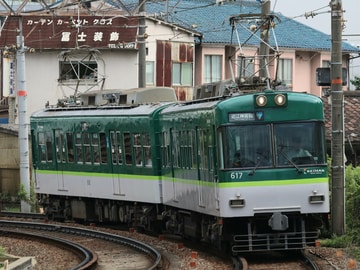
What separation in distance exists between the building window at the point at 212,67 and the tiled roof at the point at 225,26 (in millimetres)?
1075

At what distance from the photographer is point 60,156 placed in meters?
24.3

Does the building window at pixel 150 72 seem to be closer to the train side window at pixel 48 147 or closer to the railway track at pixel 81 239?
the train side window at pixel 48 147

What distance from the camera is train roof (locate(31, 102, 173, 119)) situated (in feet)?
66.1

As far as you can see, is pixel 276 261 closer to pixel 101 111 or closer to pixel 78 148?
pixel 101 111

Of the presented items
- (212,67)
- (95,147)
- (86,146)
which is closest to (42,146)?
(86,146)

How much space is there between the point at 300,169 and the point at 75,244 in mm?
5664

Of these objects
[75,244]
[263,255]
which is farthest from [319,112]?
[75,244]

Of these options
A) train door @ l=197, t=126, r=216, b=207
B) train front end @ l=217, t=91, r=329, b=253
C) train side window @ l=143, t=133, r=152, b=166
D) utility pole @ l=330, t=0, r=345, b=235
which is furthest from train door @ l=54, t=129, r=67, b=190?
train front end @ l=217, t=91, r=329, b=253

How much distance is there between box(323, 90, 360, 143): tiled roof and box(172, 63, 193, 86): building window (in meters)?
17.1

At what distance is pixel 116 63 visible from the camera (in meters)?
40.8

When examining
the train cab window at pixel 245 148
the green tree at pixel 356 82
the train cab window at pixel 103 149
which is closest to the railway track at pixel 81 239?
the train cab window at pixel 103 149

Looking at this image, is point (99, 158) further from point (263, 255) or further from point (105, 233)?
point (263, 255)

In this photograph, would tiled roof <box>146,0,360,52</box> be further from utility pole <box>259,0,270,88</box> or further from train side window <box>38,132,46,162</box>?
utility pole <box>259,0,270,88</box>

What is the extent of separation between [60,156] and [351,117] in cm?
695
